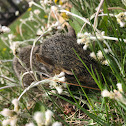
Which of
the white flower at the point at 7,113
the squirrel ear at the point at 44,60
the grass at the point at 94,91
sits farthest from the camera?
the squirrel ear at the point at 44,60

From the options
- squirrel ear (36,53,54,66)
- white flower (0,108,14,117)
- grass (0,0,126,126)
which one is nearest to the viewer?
white flower (0,108,14,117)

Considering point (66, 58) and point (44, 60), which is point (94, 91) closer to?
point (66, 58)

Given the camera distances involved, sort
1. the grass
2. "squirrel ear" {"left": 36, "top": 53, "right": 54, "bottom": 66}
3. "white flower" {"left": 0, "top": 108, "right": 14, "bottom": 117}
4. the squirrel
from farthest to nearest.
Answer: "squirrel ear" {"left": 36, "top": 53, "right": 54, "bottom": 66}
the squirrel
the grass
"white flower" {"left": 0, "top": 108, "right": 14, "bottom": 117}

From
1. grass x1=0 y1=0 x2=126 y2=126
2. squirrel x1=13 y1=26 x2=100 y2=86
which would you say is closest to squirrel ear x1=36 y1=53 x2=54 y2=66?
squirrel x1=13 y1=26 x2=100 y2=86

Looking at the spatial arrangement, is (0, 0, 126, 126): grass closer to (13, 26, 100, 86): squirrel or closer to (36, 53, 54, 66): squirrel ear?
(13, 26, 100, 86): squirrel

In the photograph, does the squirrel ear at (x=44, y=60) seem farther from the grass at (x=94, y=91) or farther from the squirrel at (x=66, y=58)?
the grass at (x=94, y=91)

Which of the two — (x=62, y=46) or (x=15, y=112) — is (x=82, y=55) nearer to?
(x=62, y=46)

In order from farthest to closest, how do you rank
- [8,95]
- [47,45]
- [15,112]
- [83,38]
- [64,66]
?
[8,95] < [47,45] < [64,66] < [83,38] < [15,112]

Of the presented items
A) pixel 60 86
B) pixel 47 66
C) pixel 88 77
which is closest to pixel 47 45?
pixel 47 66

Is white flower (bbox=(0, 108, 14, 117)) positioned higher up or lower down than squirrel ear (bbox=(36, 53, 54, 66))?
higher up

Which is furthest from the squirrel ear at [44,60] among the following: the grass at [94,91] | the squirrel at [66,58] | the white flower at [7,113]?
the white flower at [7,113]

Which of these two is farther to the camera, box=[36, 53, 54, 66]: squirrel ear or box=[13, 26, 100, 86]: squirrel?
box=[36, 53, 54, 66]: squirrel ear

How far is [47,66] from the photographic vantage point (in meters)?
2.41

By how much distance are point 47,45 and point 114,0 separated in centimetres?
123
